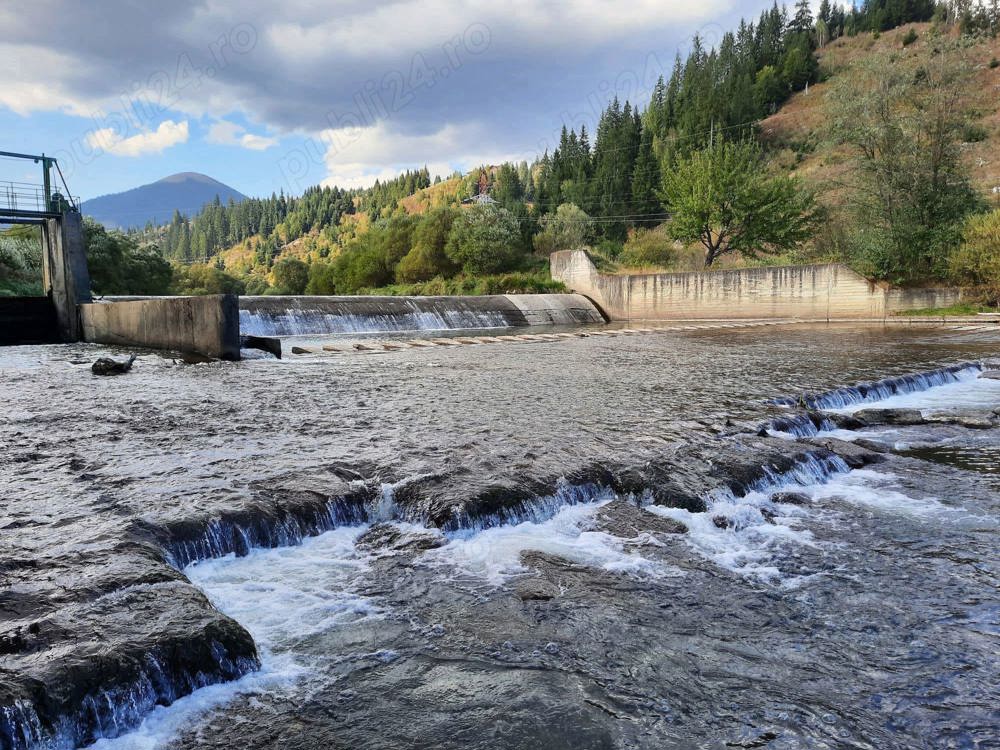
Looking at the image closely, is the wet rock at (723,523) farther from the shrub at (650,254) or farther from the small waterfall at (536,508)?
the shrub at (650,254)

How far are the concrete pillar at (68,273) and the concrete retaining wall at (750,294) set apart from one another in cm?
2598

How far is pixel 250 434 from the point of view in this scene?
27.4 feet

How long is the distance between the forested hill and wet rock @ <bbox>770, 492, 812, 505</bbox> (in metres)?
26.1

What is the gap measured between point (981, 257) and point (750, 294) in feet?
31.6

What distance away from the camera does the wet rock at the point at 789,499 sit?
6.36 metres

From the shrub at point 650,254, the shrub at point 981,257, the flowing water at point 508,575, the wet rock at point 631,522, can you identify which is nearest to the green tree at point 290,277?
the shrub at point 650,254

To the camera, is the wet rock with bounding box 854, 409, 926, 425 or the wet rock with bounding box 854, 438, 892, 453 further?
the wet rock with bounding box 854, 409, 926, 425

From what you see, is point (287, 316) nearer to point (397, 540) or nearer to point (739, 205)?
point (397, 540)

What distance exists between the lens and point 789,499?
639cm

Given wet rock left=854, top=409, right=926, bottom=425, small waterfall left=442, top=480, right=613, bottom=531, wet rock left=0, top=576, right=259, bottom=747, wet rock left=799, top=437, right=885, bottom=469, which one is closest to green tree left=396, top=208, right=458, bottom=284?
wet rock left=854, top=409, right=926, bottom=425

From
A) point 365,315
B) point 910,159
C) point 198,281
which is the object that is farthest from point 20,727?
point 198,281

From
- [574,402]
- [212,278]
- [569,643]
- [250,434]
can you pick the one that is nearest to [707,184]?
[574,402]

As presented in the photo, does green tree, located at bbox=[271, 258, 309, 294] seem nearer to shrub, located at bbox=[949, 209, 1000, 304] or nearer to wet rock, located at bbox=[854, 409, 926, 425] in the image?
Answer: shrub, located at bbox=[949, 209, 1000, 304]

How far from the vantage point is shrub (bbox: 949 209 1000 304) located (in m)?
25.2
